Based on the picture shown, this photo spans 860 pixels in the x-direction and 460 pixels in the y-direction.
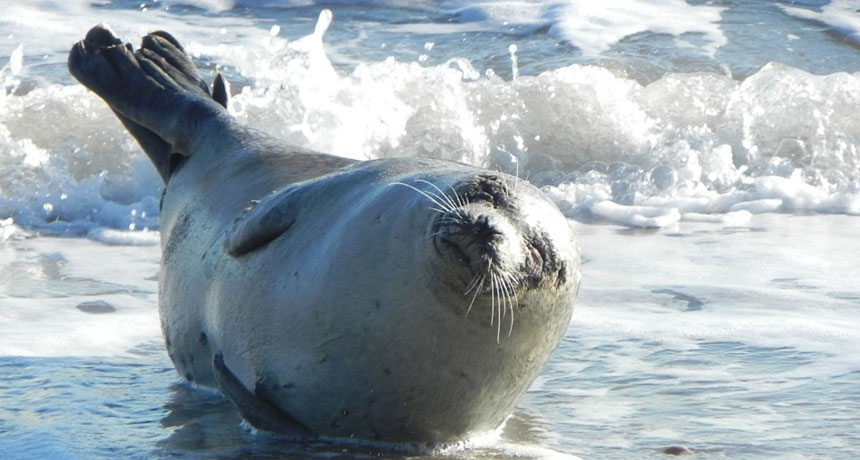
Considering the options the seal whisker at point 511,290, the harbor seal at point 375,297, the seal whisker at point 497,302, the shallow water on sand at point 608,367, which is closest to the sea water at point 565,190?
the shallow water on sand at point 608,367

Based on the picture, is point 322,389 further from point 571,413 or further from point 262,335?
point 571,413

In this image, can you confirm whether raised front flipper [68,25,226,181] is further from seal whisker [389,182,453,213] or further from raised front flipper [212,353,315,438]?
seal whisker [389,182,453,213]

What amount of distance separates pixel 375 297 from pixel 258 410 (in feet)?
2.06

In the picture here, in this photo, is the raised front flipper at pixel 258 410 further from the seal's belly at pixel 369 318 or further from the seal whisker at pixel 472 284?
the seal whisker at pixel 472 284

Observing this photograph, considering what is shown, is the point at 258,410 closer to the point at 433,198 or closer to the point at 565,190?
the point at 433,198

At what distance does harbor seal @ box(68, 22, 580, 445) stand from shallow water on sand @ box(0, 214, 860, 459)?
0.16 metres

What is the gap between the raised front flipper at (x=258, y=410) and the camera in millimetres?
3678

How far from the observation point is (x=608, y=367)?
4711 mm

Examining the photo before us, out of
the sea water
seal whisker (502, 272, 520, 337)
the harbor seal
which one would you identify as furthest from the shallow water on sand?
seal whisker (502, 272, 520, 337)

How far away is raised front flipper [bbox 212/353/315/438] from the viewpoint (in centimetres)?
368

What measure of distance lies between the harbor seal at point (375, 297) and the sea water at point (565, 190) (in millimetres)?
161

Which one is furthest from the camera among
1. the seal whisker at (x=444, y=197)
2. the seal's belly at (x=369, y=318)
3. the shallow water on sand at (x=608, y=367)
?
the shallow water on sand at (x=608, y=367)

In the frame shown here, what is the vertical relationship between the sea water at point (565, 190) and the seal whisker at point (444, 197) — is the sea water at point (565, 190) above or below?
below

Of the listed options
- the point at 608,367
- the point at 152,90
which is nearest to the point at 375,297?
the point at 608,367
